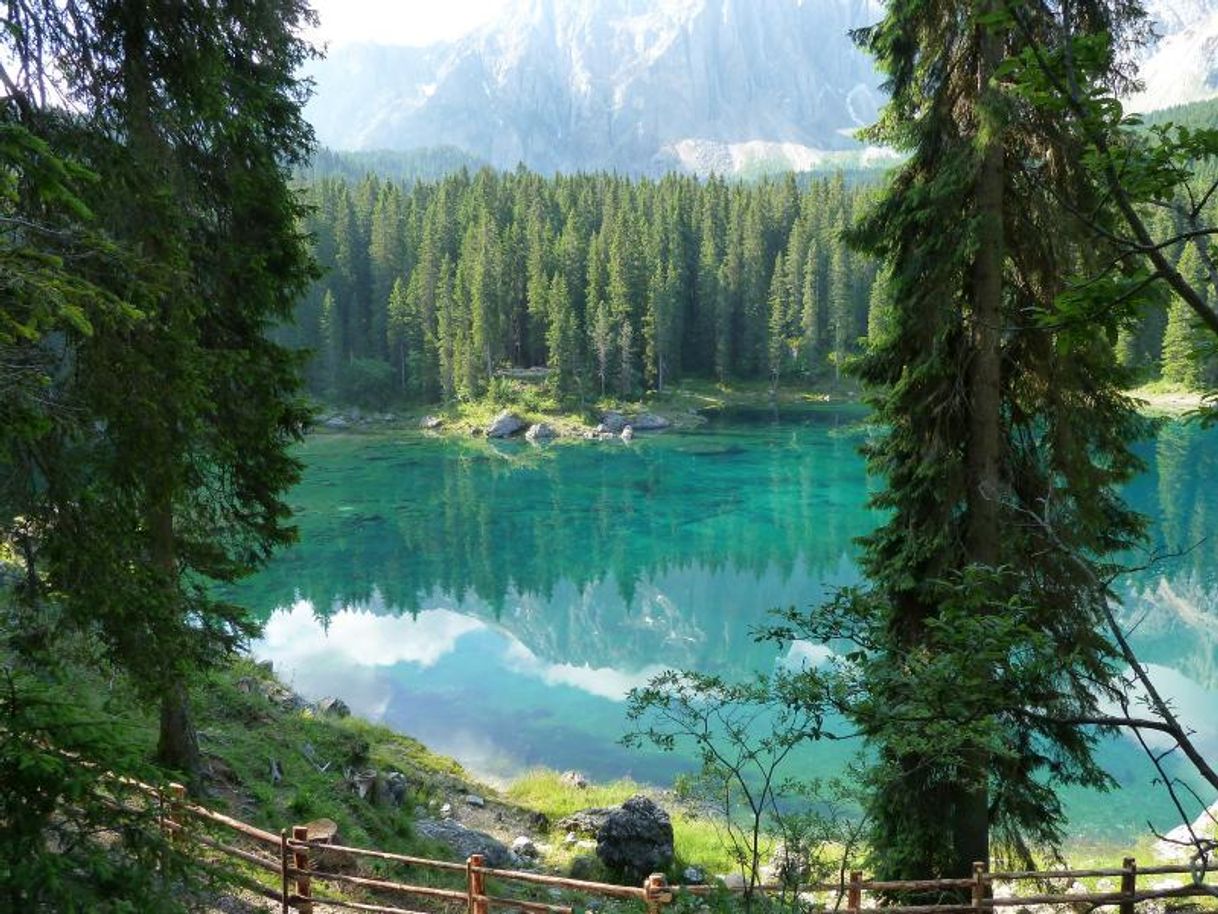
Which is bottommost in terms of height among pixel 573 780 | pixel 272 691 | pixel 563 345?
pixel 573 780

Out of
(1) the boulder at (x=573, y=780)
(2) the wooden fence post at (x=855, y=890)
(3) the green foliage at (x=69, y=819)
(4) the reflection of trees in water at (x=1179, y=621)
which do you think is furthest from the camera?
(4) the reflection of trees in water at (x=1179, y=621)

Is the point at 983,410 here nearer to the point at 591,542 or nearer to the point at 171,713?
the point at 171,713

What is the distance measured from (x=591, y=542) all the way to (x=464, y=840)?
24.7 metres

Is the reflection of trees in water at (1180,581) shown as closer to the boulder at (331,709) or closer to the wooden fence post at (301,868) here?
the wooden fence post at (301,868)

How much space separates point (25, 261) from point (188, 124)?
5.21 meters

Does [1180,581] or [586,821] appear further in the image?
[1180,581]

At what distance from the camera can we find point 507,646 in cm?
2709

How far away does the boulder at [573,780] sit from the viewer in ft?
56.2

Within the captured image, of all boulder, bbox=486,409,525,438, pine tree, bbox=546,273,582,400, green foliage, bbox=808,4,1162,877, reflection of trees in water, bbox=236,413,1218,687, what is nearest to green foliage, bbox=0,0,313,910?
green foliage, bbox=808,4,1162,877

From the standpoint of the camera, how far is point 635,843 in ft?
42.2

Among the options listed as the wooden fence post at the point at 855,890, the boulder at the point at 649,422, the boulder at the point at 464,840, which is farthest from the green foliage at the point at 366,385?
the wooden fence post at the point at 855,890

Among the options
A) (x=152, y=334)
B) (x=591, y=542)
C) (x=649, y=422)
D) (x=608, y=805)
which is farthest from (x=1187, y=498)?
(x=152, y=334)

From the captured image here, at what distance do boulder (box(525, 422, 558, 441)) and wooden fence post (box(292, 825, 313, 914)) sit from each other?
5583 centimetres

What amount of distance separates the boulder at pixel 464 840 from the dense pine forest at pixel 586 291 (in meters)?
54.8
